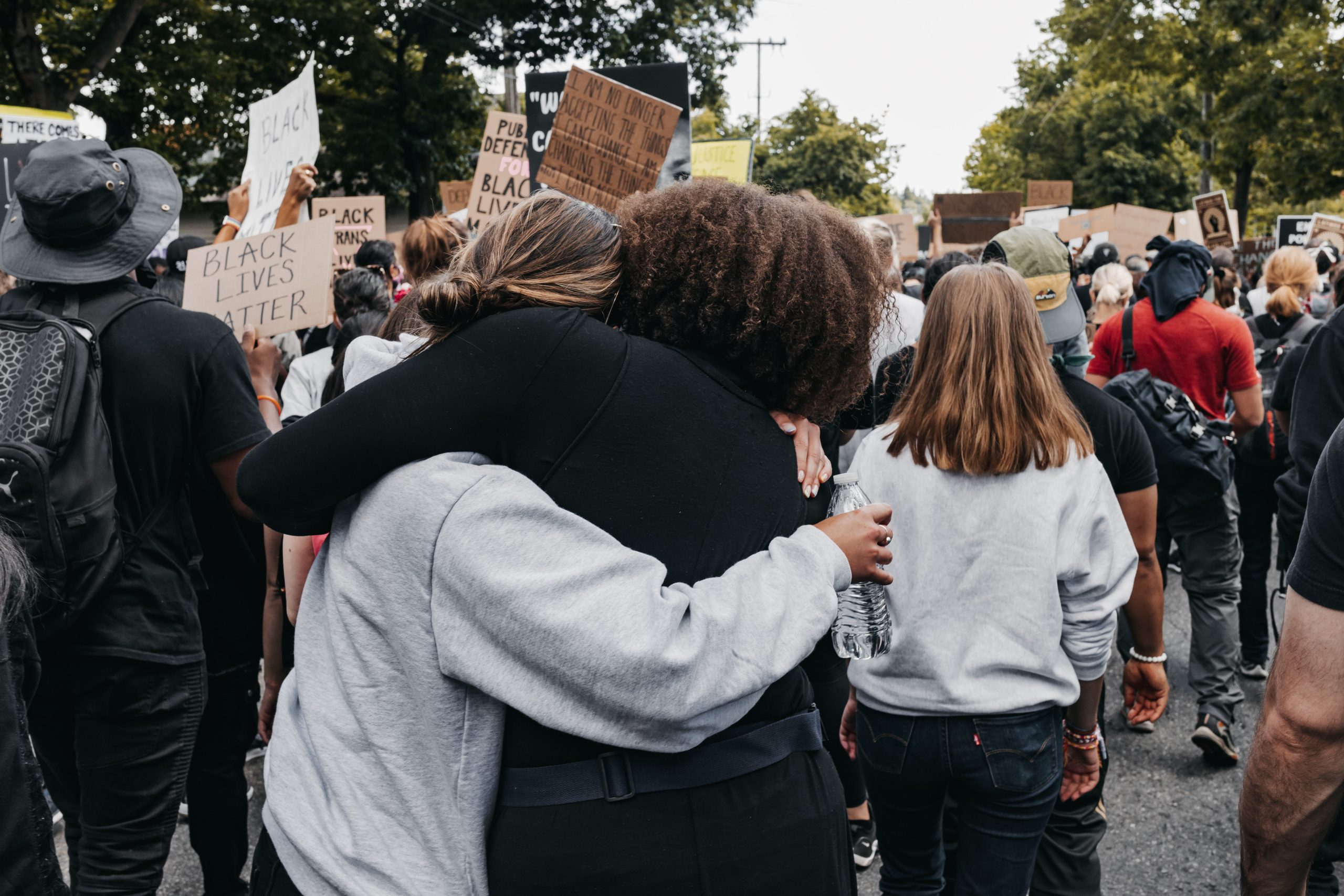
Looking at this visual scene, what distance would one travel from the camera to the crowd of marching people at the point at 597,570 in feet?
4.22

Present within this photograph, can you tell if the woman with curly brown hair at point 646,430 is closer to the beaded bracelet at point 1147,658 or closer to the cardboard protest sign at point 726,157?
the beaded bracelet at point 1147,658

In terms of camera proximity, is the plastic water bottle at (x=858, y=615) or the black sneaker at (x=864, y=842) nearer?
the plastic water bottle at (x=858, y=615)

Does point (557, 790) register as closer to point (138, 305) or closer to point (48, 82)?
point (138, 305)

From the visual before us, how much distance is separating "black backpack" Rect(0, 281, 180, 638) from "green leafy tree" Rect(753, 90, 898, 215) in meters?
41.1

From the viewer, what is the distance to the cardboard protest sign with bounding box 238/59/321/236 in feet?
12.8

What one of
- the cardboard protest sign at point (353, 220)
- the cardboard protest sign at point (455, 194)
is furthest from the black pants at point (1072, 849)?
the cardboard protest sign at point (455, 194)

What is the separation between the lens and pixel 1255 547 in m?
4.84

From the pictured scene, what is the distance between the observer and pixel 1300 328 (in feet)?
17.5

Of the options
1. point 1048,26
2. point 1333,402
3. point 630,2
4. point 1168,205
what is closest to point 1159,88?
point 1168,205

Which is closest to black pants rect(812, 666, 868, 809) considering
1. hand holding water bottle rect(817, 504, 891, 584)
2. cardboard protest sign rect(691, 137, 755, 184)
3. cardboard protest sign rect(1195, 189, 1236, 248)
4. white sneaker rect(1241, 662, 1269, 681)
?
hand holding water bottle rect(817, 504, 891, 584)

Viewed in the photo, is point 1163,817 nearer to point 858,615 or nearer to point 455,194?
point 858,615

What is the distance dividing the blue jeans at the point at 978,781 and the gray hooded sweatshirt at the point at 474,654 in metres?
1.02

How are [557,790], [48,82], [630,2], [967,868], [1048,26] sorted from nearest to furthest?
[557,790] < [967,868] < [48,82] < [630,2] < [1048,26]

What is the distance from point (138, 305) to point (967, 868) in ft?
7.20
